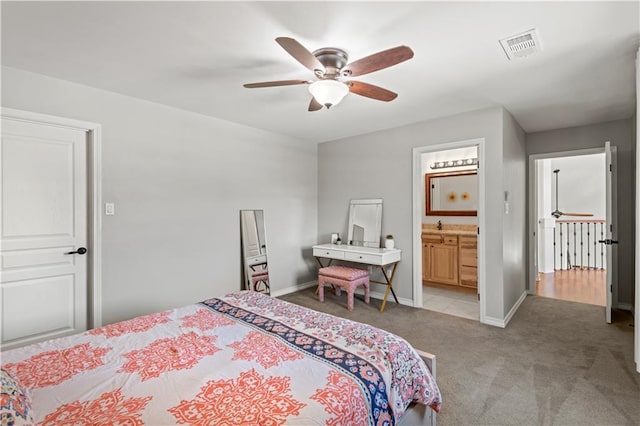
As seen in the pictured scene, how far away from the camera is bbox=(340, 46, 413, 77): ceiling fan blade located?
5.65ft

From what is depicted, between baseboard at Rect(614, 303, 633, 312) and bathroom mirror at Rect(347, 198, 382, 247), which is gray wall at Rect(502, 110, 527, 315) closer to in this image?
baseboard at Rect(614, 303, 633, 312)

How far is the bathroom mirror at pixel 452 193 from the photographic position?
5.07 meters

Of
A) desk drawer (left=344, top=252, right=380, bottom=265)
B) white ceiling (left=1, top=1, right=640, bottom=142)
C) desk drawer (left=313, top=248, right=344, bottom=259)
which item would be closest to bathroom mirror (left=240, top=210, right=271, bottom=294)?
desk drawer (left=313, top=248, right=344, bottom=259)

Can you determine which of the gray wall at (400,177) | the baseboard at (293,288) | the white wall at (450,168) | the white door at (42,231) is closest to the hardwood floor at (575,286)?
the white wall at (450,168)

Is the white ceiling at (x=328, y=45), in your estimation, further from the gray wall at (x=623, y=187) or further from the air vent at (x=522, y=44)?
the gray wall at (x=623, y=187)

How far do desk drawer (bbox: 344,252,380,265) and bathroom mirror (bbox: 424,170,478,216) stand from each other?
216 cm

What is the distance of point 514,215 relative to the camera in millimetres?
3869

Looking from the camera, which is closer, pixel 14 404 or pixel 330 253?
pixel 14 404

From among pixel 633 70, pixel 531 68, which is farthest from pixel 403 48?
pixel 633 70

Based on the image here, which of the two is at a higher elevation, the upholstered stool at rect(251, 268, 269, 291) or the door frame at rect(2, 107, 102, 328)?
the door frame at rect(2, 107, 102, 328)

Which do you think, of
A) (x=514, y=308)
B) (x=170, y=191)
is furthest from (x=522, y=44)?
(x=170, y=191)

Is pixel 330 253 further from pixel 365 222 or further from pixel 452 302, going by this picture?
pixel 452 302

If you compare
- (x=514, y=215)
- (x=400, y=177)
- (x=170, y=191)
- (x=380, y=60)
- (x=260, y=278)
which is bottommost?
(x=260, y=278)

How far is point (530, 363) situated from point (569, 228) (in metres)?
5.41
